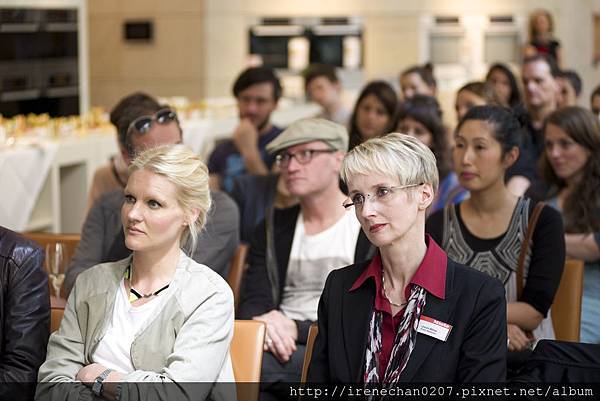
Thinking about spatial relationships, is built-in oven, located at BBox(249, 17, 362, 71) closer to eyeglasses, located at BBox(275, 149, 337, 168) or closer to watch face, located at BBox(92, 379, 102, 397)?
eyeglasses, located at BBox(275, 149, 337, 168)

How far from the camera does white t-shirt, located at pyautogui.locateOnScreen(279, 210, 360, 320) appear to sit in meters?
4.20

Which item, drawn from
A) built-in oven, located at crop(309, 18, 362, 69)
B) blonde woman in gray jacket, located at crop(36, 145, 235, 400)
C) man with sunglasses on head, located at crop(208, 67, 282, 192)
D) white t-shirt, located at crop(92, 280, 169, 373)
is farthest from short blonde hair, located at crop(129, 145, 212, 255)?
built-in oven, located at crop(309, 18, 362, 69)

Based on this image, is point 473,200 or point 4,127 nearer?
point 473,200

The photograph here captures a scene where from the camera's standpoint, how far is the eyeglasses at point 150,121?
172 inches

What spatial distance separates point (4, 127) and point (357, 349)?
496 centimetres

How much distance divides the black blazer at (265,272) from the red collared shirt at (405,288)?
1191 millimetres

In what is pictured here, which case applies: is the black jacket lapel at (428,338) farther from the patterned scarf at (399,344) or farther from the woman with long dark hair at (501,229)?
the woman with long dark hair at (501,229)

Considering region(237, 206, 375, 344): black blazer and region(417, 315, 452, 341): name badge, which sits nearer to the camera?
region(417, 315, 452, 341): name badge

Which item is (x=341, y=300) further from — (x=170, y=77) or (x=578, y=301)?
(x=170, y=77)

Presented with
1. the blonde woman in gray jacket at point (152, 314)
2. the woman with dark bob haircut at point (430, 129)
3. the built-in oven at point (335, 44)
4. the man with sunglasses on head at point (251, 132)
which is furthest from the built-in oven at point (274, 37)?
Answer: the blonde woman in gray jacket at point (152, 314)

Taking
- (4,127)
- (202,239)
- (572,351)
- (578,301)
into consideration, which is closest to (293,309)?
(202,239)

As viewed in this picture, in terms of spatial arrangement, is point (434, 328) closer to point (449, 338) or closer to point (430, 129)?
point (449, 338)

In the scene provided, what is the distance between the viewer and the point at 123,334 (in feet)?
10.2

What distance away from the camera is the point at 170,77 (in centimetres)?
1495
